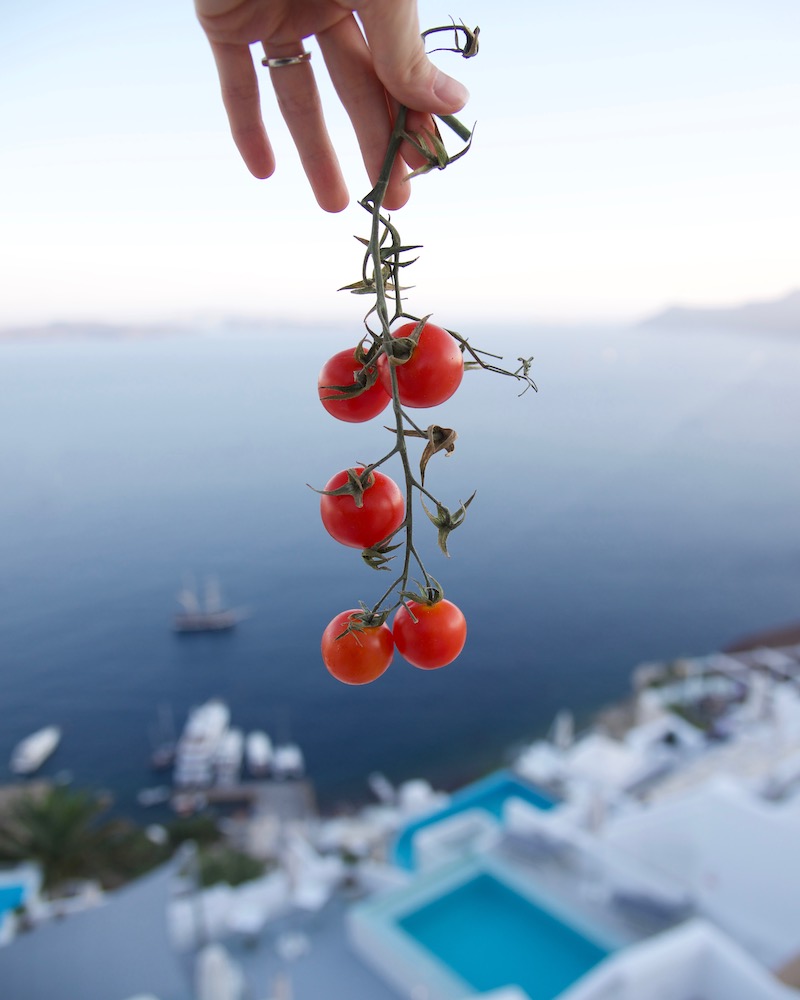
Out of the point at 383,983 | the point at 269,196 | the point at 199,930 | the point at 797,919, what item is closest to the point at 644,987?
the point at 797,919

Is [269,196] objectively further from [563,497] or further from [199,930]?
[563,497]

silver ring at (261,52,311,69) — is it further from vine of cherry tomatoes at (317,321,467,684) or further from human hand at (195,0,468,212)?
vine of cherry tomatoes at (317,321,467,684)

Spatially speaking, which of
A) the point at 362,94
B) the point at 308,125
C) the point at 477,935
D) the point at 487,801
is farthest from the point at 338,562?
the point at 362,94

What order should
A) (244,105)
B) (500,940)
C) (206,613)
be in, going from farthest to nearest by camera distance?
(206,613) < (500,940) < (244,105)

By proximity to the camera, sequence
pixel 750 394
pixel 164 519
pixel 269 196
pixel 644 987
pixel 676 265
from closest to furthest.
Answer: pixel 269 196 < pixel 644 987 < pixel 164 519 < pixel 676 265 < pixel 750 394

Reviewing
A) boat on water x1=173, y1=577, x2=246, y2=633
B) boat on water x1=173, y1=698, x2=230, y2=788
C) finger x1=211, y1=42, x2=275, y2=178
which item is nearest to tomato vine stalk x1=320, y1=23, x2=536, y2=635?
finger x1=211, y1=42, x2=275, y2=178

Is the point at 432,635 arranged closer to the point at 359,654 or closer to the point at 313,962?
the point at 359,654
